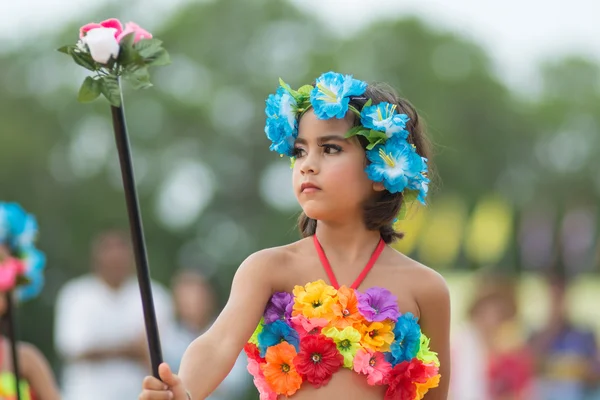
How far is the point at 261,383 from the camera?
4660 mm

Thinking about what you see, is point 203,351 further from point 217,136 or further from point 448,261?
point 217,136

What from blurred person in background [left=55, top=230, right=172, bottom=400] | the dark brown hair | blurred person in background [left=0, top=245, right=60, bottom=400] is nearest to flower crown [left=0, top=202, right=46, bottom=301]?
blurred person in background [left=0, top=245, right=60, bottom=400]

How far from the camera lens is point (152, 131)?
37.3 m

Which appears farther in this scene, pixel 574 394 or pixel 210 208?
pixel 210 208

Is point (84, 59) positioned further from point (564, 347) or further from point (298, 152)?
point (564, 347)

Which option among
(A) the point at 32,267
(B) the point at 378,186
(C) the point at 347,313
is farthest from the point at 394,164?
(A) the point at 32,267

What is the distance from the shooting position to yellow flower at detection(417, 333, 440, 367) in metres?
4.67

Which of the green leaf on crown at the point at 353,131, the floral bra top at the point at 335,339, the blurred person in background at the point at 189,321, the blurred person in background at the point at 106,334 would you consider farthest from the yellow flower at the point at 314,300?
the blurred person in background at the point at 189,321

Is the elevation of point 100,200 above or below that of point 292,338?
below

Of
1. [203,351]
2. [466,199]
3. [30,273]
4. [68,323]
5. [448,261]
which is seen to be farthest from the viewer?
[466,199]

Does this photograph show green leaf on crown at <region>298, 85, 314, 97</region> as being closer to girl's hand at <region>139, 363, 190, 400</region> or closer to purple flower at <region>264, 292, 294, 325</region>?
purple flower at <region>264, 292, 294, 325</region>

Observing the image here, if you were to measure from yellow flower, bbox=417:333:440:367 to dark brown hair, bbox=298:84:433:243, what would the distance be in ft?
1.49

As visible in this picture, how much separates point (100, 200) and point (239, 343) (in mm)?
29912

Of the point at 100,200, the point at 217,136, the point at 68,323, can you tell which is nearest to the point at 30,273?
the point at 68,323
